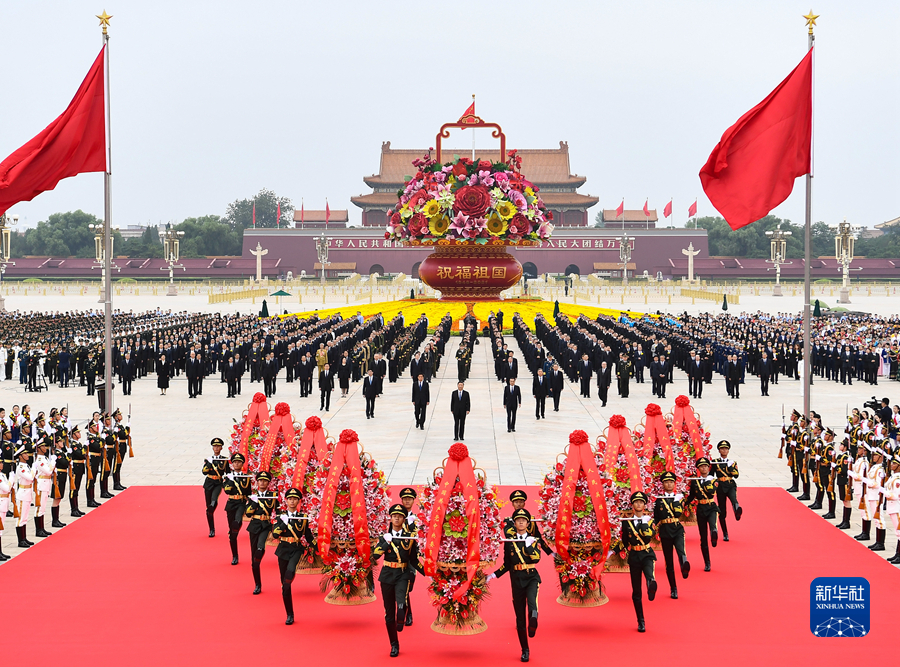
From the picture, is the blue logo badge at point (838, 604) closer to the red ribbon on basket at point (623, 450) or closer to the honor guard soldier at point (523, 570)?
the honor guard soldier at point (523, 570)

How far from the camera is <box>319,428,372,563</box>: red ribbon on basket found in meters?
8.33

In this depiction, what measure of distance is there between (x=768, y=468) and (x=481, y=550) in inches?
329

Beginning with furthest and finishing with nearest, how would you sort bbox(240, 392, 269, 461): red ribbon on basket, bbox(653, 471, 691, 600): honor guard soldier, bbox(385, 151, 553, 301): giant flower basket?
bbox(385, 151, 553, 301): giant flower basket < bbox(240, 392, 269, 461): red ribbon on basket < bbox(653, 471, 691, 600): honor guard soldier

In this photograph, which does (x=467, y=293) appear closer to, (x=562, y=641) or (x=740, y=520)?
(x=740, y=520)

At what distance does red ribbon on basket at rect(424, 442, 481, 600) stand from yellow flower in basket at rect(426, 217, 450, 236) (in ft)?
85.1

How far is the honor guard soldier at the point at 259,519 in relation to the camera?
885cm

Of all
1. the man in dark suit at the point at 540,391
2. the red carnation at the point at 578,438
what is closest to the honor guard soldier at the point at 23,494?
the red carnation at the point at 578,438

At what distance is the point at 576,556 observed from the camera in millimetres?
8367

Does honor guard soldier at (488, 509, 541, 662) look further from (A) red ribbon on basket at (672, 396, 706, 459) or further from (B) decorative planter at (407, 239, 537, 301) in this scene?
(B) decorative planter at (407, 239, 537, 301)

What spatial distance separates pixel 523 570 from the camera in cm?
741

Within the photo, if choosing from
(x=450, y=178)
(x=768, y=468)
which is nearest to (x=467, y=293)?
(x=450, y=178)

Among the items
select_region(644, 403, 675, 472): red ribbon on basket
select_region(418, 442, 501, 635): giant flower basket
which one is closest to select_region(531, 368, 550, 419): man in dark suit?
select_region(644, 403, 675, 472): red ribbon on basket

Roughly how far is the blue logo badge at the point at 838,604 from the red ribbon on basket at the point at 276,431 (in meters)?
5.83

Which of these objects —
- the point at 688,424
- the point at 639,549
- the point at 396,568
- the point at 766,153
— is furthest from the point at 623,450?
the point at 766,153
